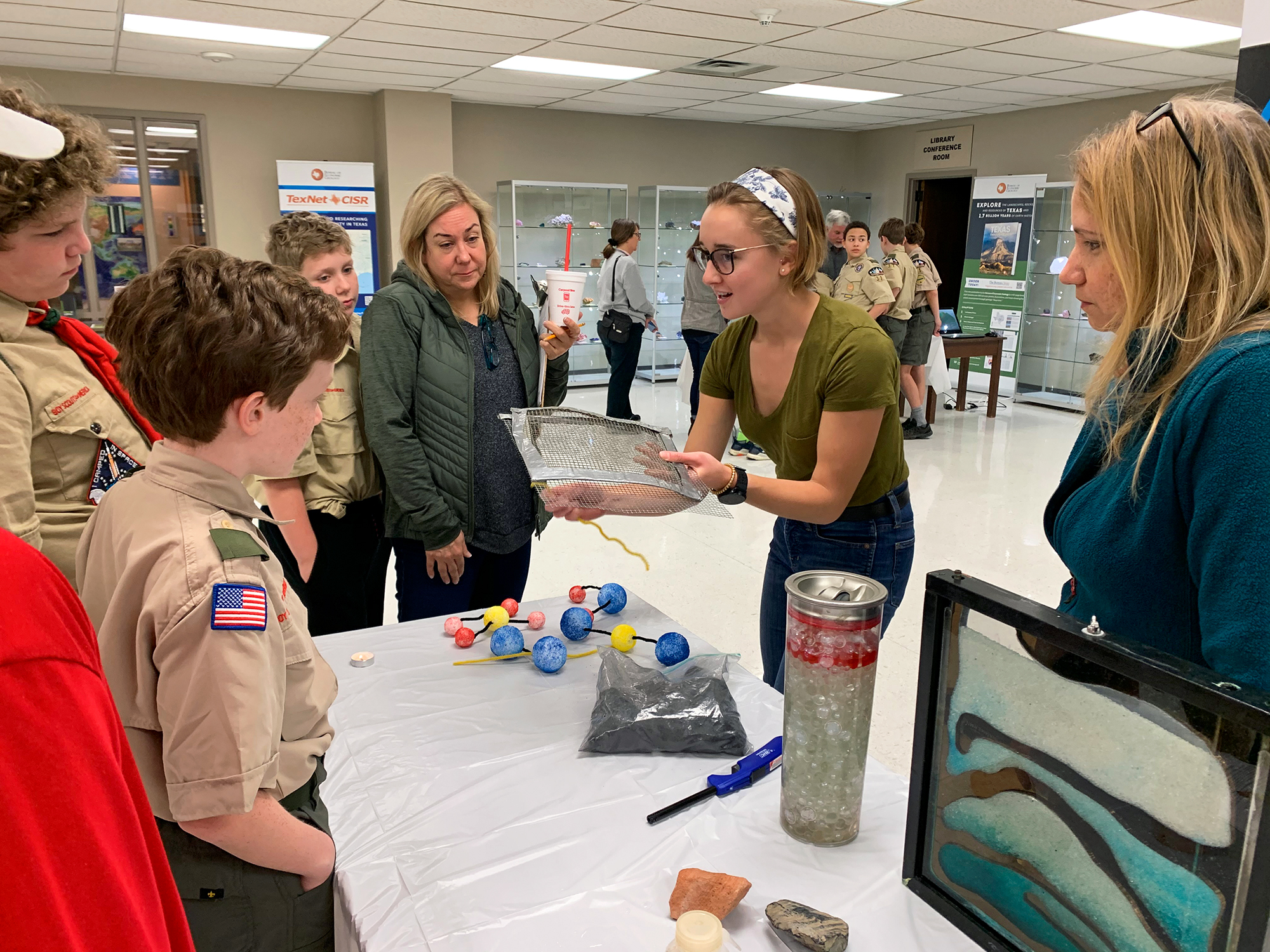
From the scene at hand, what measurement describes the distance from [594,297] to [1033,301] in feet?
14.9

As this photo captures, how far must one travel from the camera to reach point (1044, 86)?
768 centimetres

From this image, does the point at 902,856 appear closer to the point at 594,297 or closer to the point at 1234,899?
the point at 1234,899

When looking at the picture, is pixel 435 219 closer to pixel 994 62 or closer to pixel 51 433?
pixel 51 433

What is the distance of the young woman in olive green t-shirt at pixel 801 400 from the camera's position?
1.65 m

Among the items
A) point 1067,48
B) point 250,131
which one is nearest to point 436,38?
point 250,131

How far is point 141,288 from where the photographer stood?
0.99 meters

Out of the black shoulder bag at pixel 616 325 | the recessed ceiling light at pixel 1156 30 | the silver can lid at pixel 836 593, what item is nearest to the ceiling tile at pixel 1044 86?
the recessed ceiling light at pixel 1156 30

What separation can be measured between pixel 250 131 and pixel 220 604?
833cm

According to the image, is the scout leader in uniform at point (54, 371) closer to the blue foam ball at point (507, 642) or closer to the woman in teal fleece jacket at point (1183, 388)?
the blue foam ball at point (507, 642)

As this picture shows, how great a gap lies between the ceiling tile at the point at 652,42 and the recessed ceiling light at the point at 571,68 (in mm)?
658

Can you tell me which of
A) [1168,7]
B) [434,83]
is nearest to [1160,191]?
[1168,7]

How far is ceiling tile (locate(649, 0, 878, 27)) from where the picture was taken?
16.5ft

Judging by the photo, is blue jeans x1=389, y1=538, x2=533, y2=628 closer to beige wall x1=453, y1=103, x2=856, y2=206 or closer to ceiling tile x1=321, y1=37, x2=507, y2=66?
ceiling tile x1=321, y1=37, x2=507, y2=66

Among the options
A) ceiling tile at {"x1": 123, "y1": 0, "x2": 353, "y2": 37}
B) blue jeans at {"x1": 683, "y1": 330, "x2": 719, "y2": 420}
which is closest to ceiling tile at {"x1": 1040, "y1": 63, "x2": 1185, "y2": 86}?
blue jeans at {"x1": 683, "y1": 330, "x2": 719, "y2": 420}
